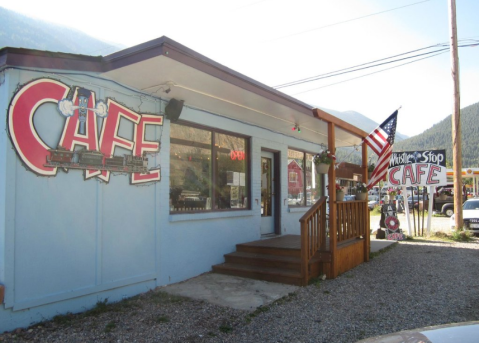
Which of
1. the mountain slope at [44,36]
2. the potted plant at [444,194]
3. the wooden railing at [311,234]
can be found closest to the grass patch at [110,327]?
the wooden railing at [311,234]

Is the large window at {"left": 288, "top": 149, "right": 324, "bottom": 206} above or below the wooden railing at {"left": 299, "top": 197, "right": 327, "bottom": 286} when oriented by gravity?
above

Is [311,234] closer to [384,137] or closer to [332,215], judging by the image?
[332,215]

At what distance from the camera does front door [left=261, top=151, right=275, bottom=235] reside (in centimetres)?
891

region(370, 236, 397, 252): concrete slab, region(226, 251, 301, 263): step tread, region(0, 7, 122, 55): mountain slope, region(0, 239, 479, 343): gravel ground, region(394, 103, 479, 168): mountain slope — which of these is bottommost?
region(0, 239, 479, 343): gravel ground

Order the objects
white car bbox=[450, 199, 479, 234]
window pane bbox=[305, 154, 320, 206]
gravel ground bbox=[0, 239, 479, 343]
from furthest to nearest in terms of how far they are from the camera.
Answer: white car bbox=[450, 199, 479, 234] < window pane bbox=[305, 154, 320, 206] < gravel ground bbox=[0, 239, 479, 343]

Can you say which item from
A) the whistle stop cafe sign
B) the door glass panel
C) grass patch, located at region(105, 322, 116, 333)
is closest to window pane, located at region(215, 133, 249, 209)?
the door glass panel

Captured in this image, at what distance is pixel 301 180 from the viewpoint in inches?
413

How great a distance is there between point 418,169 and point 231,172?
312 inches

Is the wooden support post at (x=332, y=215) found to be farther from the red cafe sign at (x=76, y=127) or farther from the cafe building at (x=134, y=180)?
the red cafe sign at (x=76, y=127)

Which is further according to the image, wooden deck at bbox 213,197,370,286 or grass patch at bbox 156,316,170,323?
wooden deck at bbox 213,197,370,286

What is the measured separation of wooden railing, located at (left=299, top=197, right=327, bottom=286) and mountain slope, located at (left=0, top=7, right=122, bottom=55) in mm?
53358

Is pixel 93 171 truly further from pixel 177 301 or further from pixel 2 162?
pixel 177 301

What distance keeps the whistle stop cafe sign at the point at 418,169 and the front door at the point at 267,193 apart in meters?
5.74

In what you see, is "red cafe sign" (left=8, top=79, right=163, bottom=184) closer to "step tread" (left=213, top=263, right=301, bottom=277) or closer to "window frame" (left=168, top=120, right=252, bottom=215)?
"window frame" (left=168, top=120, right=252, bottom=215)
